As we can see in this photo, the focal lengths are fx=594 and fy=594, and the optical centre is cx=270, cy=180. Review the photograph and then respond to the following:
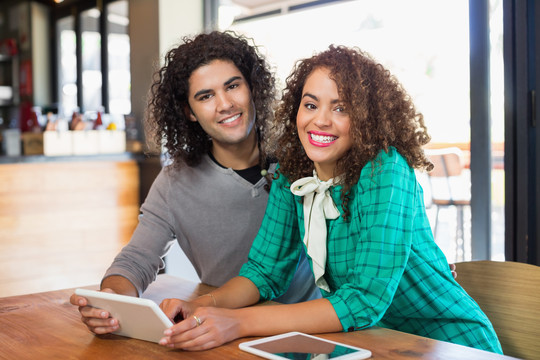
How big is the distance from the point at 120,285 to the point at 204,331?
1.69 ft

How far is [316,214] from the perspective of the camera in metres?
1.39

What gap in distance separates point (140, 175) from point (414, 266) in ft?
9.67

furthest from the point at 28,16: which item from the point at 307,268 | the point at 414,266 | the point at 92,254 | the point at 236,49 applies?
the point at 414,266

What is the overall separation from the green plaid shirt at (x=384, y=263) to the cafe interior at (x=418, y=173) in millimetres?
207

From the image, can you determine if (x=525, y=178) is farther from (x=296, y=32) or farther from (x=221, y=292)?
(x=296, y=32)

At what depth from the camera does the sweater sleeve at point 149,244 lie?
1.63 m

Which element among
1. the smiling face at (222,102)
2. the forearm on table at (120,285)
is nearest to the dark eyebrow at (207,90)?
the smiling face at (222,102)

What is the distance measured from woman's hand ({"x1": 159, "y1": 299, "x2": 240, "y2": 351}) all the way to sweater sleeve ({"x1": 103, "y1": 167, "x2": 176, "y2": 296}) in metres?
0.48

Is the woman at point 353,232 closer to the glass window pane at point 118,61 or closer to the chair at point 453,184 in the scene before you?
the chair at point 453,184

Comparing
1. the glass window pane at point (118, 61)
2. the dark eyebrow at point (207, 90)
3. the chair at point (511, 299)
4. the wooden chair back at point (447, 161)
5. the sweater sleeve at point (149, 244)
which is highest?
the glass window pane at point (118, 61)

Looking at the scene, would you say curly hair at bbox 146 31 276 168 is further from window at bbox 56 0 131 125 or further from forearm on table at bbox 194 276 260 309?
window at bbox 56 0 131 125

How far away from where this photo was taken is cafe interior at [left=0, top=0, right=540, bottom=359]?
2.40 metres

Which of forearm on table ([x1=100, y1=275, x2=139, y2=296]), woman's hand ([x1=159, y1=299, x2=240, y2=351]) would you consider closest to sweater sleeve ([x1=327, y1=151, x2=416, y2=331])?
woman's hand ([x1=159, y1=299, x2=240, y2=351])

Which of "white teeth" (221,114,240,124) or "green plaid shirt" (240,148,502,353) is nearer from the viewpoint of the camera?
"green plaid shirt" (240,148,502,353)
